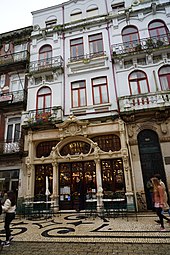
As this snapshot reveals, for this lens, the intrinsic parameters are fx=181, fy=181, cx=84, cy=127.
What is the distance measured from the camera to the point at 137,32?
46.6ft

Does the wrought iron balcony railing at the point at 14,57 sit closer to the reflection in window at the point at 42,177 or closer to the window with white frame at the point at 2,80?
the window with white frame at the point at 2,80

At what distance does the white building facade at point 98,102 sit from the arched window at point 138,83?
0.22 feet

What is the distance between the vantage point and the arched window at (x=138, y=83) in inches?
497

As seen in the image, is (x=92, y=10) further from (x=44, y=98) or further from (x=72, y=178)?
(x=72, y=178)

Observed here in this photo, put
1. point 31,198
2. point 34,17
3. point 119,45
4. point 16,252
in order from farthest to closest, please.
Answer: point 34,17 < point 119,45 < point 31,198 < point 16,252

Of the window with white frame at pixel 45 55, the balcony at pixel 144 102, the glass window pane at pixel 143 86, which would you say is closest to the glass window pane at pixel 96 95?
the balcony at pixel 144 102

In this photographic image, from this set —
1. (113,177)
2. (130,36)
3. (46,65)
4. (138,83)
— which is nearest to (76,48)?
(46,65)

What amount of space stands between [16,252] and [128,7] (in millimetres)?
17688

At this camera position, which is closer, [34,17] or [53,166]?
[53,166]

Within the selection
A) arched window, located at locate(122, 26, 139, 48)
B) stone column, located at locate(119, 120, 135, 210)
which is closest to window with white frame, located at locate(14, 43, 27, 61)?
arched window, located at locate(122, 26, 139, 48)

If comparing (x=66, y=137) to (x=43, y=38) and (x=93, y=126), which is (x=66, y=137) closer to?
(x=93, y=126)

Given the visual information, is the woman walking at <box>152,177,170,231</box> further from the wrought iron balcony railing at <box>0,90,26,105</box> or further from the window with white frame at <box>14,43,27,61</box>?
the window with white frame at <box>14,43,27,61</box>

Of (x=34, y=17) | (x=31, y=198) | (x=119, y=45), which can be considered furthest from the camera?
(x=34, y=17)

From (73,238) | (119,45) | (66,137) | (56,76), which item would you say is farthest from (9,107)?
(73,238)
